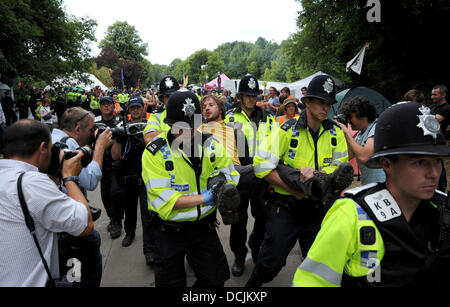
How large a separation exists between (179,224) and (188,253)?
31cm

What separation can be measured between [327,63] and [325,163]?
20.2m

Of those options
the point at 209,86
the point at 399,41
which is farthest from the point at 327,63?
the point at 209,86

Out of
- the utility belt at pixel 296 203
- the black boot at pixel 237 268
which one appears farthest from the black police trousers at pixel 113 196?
the utility belt at pixel 296 203

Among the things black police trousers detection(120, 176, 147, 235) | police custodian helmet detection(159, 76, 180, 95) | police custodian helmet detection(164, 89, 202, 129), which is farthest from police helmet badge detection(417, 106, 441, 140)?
black police trousers detection(120, 176, 147, 235)

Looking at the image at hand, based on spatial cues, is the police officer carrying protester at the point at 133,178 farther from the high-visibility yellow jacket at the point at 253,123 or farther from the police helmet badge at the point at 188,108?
the police helmet badge at the point at 188,108

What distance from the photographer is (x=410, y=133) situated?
4.61 ft

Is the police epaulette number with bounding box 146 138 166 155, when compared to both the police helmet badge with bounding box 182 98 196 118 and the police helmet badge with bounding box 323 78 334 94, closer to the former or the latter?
the police helmet badge with bounding box 182 98 196 118

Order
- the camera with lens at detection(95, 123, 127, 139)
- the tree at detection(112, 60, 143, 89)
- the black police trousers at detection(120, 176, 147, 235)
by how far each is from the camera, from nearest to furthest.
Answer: the camera with lens at detection(95, 123, 127, 139) → the black police trousers at detection(120, 176, 147, 235) → the tree at detection(112, 60, 143, 89)

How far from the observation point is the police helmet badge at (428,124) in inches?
54.9

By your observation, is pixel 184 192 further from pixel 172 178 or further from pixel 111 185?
pixel 111 185

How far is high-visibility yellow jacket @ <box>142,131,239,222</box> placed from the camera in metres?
2.38

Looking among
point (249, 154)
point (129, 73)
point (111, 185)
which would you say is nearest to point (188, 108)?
point (249, 154)

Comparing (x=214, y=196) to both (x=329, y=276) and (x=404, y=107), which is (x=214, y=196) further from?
(x=404, y=107)

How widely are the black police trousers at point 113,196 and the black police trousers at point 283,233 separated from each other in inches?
105
